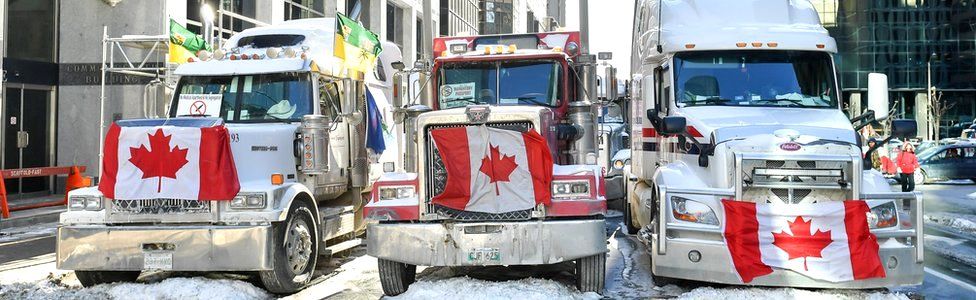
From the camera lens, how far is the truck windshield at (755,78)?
8.47 metres

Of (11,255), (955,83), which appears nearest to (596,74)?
(11,255)

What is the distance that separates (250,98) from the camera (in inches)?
349

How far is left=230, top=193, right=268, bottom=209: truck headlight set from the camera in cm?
756

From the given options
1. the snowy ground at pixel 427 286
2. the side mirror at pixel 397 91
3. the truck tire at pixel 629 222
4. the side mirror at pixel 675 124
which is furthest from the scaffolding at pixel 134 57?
the side mirror at pixel 675 124

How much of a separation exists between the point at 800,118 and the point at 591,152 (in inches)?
91.6

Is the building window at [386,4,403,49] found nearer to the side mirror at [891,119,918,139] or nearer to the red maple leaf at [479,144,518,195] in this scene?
the red maple leaf at [479,144,518,195]

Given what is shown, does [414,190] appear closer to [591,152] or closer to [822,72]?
[591,152]

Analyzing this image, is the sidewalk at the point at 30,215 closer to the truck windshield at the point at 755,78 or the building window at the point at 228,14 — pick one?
the building window at the point at 228,14

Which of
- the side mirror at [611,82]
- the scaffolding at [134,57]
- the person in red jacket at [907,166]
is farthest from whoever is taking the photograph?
the person in red jacket at [907,166]

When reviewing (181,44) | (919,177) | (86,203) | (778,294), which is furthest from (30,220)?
(919,177)

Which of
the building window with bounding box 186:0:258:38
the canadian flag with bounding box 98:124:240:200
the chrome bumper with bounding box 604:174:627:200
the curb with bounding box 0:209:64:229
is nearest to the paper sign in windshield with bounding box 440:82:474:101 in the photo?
the canadian flag with bounding box 98:124:240:200

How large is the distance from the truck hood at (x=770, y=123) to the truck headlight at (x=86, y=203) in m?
6.06

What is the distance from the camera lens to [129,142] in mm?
7543

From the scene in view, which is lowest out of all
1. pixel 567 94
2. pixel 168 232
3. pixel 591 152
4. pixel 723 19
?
pixel 168 232
